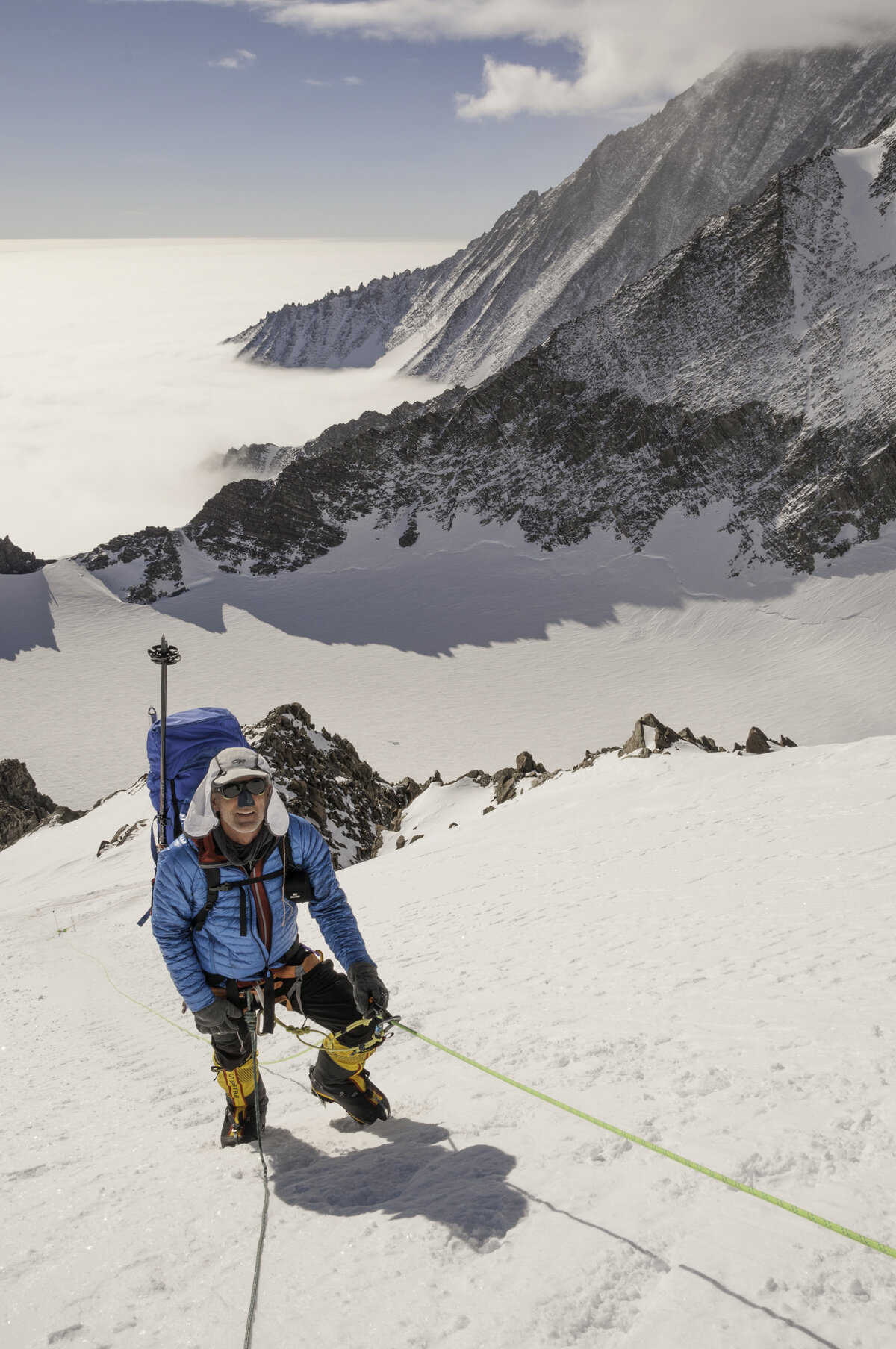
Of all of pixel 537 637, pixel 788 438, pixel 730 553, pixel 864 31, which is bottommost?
pixel 537 637

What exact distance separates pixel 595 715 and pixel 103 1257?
57.0 m

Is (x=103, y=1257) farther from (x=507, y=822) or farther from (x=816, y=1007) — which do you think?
(x=507, y=822)

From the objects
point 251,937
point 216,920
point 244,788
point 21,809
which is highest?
point 244,788

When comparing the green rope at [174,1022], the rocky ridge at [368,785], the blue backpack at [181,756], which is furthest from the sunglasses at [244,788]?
the rocky ridge at [368,785]

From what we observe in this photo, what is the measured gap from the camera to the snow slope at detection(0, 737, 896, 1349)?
118 inches

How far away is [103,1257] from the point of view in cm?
346

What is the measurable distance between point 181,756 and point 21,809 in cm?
4140

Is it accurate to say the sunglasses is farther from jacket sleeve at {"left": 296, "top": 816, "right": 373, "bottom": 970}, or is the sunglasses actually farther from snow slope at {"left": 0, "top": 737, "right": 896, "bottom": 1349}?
snow slope at {"left": 0, "top": 737, "right": 896, "bottom": 1349}

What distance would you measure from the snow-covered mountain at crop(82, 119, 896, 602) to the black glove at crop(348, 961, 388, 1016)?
75.3 meters

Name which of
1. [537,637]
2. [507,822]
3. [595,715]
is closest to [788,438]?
[537,637]

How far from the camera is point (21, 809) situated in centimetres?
4169

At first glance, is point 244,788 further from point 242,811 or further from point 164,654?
point 164,654

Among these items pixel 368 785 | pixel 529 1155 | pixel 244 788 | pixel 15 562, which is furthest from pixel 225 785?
pixel 15 562

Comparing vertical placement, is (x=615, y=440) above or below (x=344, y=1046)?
above
